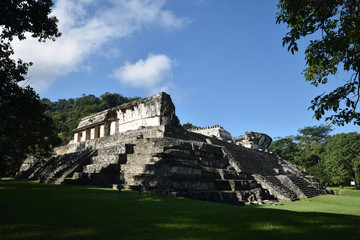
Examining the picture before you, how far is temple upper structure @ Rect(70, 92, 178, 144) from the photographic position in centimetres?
1775

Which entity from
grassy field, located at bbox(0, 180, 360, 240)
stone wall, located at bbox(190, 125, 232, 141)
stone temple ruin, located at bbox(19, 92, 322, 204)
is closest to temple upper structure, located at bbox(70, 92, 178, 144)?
stone temple ruin, located at bbox(19, 92, 322, 204)

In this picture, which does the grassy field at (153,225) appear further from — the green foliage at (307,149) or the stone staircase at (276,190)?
the green foliage at (307,149)

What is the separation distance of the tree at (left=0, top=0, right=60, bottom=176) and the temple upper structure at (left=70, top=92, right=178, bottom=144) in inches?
328

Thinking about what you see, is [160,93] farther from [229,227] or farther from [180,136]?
[229,227]

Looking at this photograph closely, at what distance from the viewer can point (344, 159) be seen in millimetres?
26078

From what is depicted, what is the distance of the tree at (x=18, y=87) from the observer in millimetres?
7137

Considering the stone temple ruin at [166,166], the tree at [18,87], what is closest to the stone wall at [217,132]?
the stone temple ruin at [166,166]

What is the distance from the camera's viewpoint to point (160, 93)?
17.8m

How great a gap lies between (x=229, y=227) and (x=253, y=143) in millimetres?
22851

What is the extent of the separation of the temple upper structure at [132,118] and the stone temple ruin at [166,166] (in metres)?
0.07

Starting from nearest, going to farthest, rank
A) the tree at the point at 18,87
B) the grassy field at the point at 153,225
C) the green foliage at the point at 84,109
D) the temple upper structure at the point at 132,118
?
the grassy field at the point at 153,225 → the tree at the point at 18,87 → the temple upper structure at the point at 132,118 → the green foliage at the point at 84,109

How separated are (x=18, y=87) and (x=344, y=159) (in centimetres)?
2904

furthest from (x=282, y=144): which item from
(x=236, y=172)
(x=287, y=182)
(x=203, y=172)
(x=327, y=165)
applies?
(x=203, y=172)

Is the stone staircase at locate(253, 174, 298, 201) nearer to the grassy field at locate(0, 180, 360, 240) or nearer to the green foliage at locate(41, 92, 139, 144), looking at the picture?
the grassy field at locate(0, 180, 360, 240)
